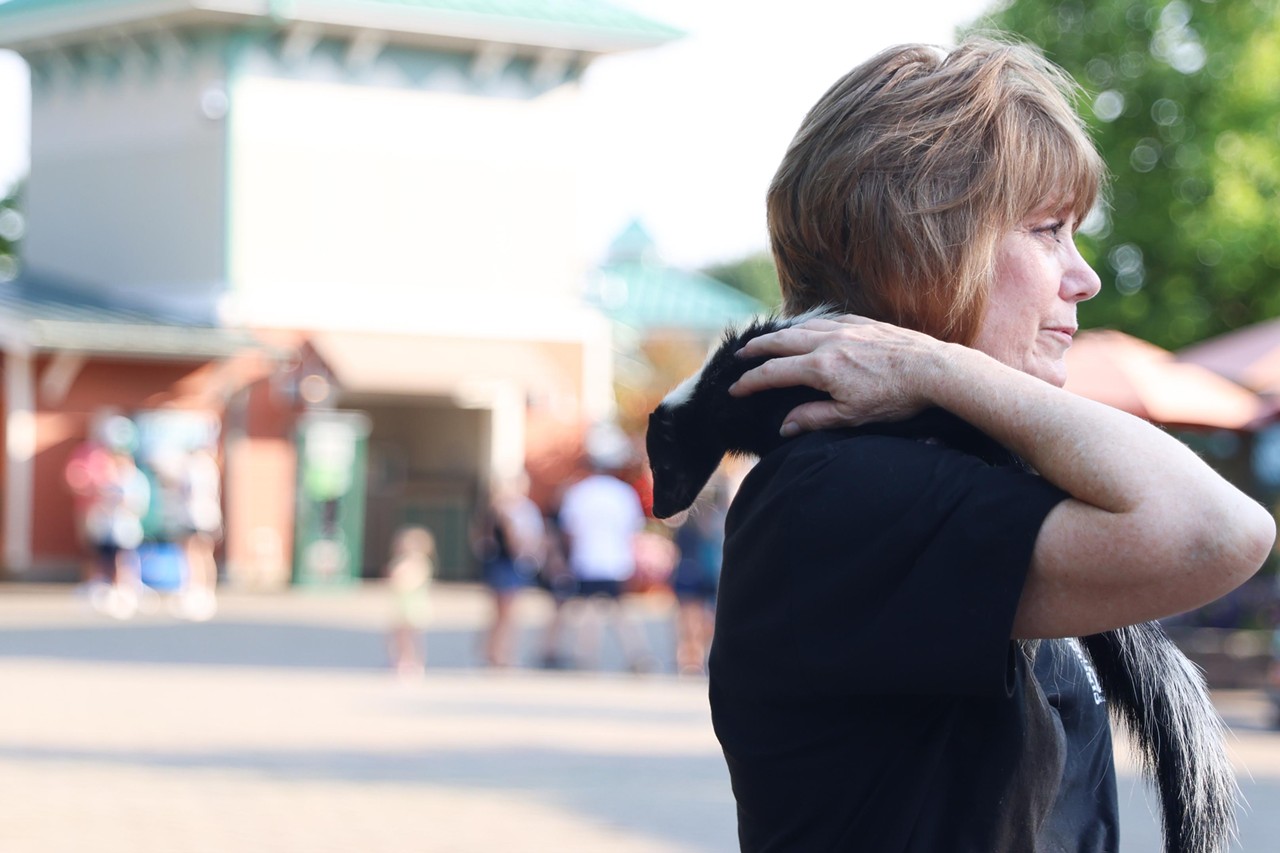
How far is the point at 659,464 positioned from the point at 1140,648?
22.2 inches

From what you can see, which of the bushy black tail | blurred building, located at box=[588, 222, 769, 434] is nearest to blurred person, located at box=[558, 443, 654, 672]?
blurred building, located at box=[588, 222, 769, 434]

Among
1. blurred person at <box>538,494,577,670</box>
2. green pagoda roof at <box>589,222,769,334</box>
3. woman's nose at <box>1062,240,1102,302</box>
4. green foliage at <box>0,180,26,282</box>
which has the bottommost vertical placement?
green pagoda roof at <box>589,222,769,334</box>

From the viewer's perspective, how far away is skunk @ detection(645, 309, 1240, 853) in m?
1.86

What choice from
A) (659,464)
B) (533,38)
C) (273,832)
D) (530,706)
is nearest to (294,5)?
(533,38)

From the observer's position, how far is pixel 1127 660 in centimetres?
196

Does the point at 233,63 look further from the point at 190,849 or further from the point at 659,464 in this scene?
the point at 659,464

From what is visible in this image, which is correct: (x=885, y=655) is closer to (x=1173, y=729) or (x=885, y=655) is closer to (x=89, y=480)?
(x=1173, y=729)

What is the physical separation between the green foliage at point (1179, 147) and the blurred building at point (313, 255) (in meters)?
6.90

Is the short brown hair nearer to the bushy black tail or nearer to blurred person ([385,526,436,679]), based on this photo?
the bushy black tail

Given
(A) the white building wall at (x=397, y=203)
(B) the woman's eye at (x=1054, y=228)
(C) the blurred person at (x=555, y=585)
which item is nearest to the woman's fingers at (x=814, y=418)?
(B) the woman's eye at (x=1054, y=228)

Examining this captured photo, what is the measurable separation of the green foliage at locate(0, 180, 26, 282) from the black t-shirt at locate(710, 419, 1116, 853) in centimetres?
3724

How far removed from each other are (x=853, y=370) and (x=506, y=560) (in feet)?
42.9

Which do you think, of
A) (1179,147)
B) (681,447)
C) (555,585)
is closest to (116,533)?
(555,585)

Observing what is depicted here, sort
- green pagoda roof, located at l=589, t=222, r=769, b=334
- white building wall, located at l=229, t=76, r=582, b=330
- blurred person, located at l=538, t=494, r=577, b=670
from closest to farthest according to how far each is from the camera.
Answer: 1. blurred person, located at l=538, t=494, r=577, b=670
2. white building wall, located at l=229, t=76, r=582, b=330
3. green pagoda roof, located at l=589, t=222, r=769, b=334
